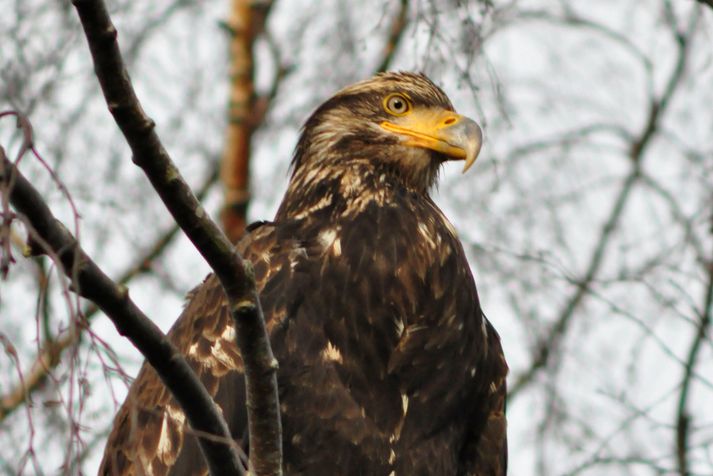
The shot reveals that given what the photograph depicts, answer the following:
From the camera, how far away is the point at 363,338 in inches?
188

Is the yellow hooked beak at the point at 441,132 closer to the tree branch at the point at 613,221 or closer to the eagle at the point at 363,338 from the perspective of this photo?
the eagle at the point at 363,338

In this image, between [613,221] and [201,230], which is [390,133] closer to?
[201,230]

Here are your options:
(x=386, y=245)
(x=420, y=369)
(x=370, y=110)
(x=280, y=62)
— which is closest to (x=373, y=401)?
(x=420, y=369)

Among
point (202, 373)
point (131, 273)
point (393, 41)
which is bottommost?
point (202, 373)

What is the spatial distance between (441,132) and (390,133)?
259 mm

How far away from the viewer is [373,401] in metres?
4.71

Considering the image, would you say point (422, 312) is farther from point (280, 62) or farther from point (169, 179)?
point (280, 62)

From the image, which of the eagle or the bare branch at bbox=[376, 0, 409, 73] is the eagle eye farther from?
the bare branch at bbox=[376, 0, 409, 73]

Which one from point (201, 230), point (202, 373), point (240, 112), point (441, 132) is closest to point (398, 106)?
point (441, 132)

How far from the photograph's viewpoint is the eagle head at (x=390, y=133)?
5551 millimetres

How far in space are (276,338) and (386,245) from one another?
0.70m

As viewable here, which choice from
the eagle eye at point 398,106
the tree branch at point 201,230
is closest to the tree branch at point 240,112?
the eagle eye at point 398,106

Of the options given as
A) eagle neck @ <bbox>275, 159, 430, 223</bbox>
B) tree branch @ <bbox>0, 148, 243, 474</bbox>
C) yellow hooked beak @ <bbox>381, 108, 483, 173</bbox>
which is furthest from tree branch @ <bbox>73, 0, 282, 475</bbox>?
yellow hooked beak @ <bbox>381, 108, 483, 173</bbox>

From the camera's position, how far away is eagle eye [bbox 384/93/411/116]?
583 centimetres
